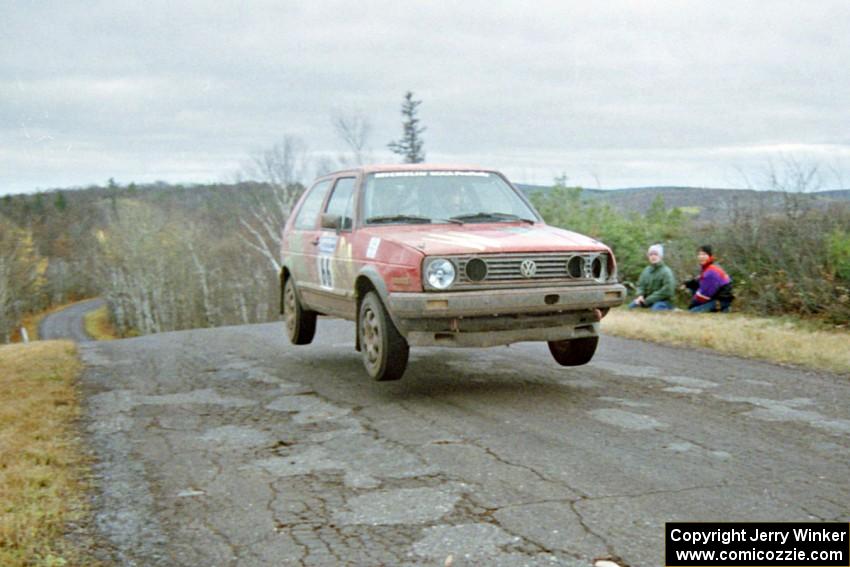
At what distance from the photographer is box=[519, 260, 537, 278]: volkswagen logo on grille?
6.48 m

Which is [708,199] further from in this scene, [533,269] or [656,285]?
[533,269]

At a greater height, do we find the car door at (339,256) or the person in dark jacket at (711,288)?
the car door at (339,256)

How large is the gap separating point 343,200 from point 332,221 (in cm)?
49

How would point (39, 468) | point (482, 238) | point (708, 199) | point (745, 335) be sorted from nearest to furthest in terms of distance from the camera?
point (39, 468)
point (482, 238)
point (745, 335)
point (708, 199)

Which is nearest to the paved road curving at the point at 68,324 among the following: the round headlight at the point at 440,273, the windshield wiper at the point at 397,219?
the windshield wiper at the point at 397,219

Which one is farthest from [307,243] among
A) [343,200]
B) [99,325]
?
[99,325]

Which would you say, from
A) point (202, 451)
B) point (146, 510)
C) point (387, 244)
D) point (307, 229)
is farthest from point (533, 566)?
point (307, 229)

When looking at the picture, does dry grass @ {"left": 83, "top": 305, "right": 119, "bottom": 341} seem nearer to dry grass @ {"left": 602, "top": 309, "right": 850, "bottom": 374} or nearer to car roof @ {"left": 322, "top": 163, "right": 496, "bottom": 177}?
dry grass @ {"left": 602, "top": 309, "right": 850, "bottom": 374}

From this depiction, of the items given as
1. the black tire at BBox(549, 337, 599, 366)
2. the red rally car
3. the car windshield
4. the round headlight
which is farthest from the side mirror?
the black tire at BBox(549, 337, 599, 366)

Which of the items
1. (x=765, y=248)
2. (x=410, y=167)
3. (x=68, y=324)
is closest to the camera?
(x=410, y=167)

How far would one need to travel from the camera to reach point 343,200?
322 inches

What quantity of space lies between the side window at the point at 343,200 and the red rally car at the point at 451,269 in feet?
0.09

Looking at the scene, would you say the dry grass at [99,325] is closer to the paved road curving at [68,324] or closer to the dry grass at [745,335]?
the paved road curving at [68,324]

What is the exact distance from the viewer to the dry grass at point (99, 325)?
71500 millimetres
